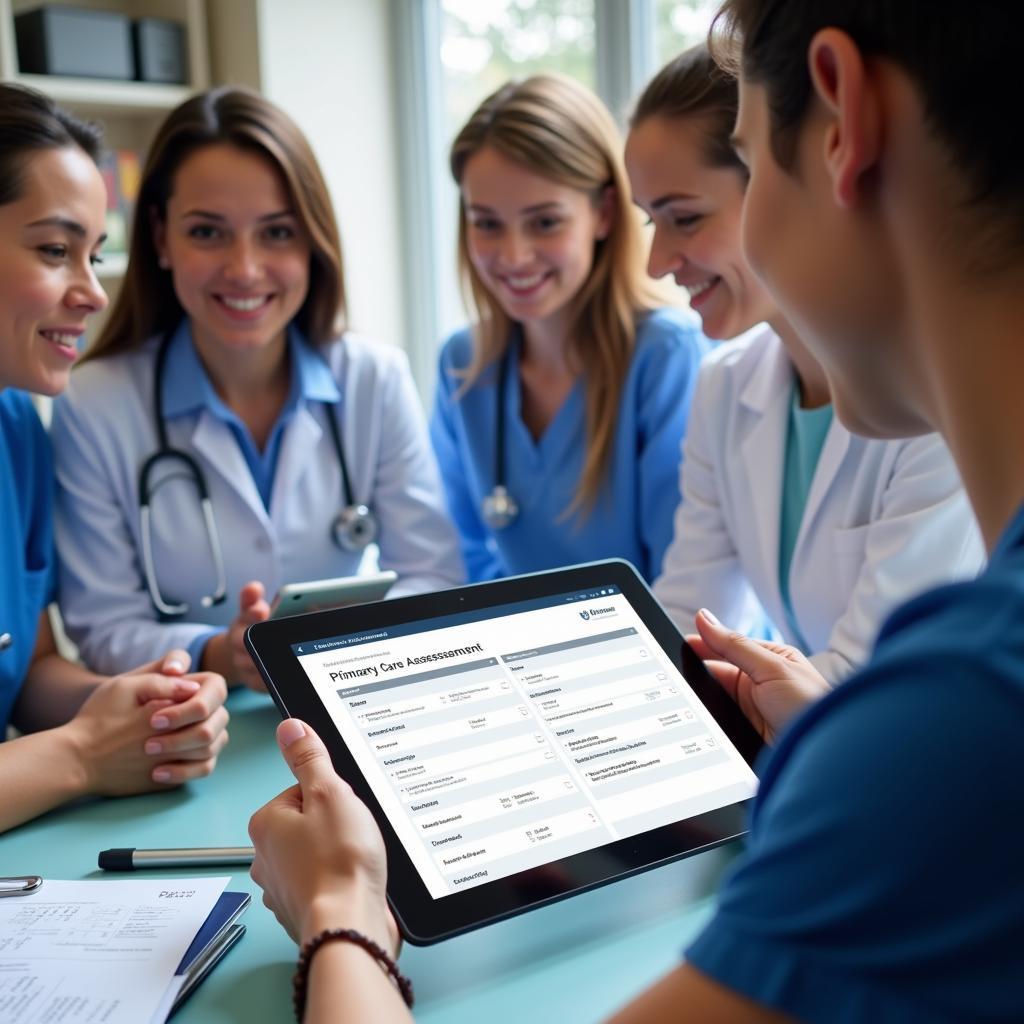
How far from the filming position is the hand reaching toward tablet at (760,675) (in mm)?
1000

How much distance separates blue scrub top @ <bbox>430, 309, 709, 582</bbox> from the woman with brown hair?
20 cm

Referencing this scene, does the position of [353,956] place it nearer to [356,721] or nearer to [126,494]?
[356,721]

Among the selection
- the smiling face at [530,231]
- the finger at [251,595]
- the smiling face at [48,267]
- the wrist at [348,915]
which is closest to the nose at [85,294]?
the smiling face at [48,267]

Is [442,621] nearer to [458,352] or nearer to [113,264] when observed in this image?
[458,352]

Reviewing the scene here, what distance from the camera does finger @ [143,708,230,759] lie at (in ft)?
3.76

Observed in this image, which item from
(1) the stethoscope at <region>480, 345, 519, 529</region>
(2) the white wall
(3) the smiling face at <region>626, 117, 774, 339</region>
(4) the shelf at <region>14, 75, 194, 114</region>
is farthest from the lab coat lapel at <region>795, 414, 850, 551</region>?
(4) the shelf at <region>14, 75, 194, 114</region>

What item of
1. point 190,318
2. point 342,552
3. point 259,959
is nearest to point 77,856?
point 259,959

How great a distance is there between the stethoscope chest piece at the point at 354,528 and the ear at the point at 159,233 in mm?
510

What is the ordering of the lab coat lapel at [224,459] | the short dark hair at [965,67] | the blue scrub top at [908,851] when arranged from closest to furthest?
1. the blue scrub top at [908,851]
2. the short dark hair at [965,67]
3. the lab coat lapel at [224,459]

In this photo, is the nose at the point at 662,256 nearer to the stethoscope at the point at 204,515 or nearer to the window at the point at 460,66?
the stethoscope at the point at 204,515

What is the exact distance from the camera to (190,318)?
1957 mm

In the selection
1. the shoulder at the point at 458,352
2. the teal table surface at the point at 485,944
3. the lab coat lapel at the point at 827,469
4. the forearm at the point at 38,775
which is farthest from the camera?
the shoulder at the point at 458,352

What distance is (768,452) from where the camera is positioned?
1565 millimetres

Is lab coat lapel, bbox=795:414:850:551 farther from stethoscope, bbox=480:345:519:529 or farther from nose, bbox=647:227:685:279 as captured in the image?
stethoscope, bbox=480:345:519:529
